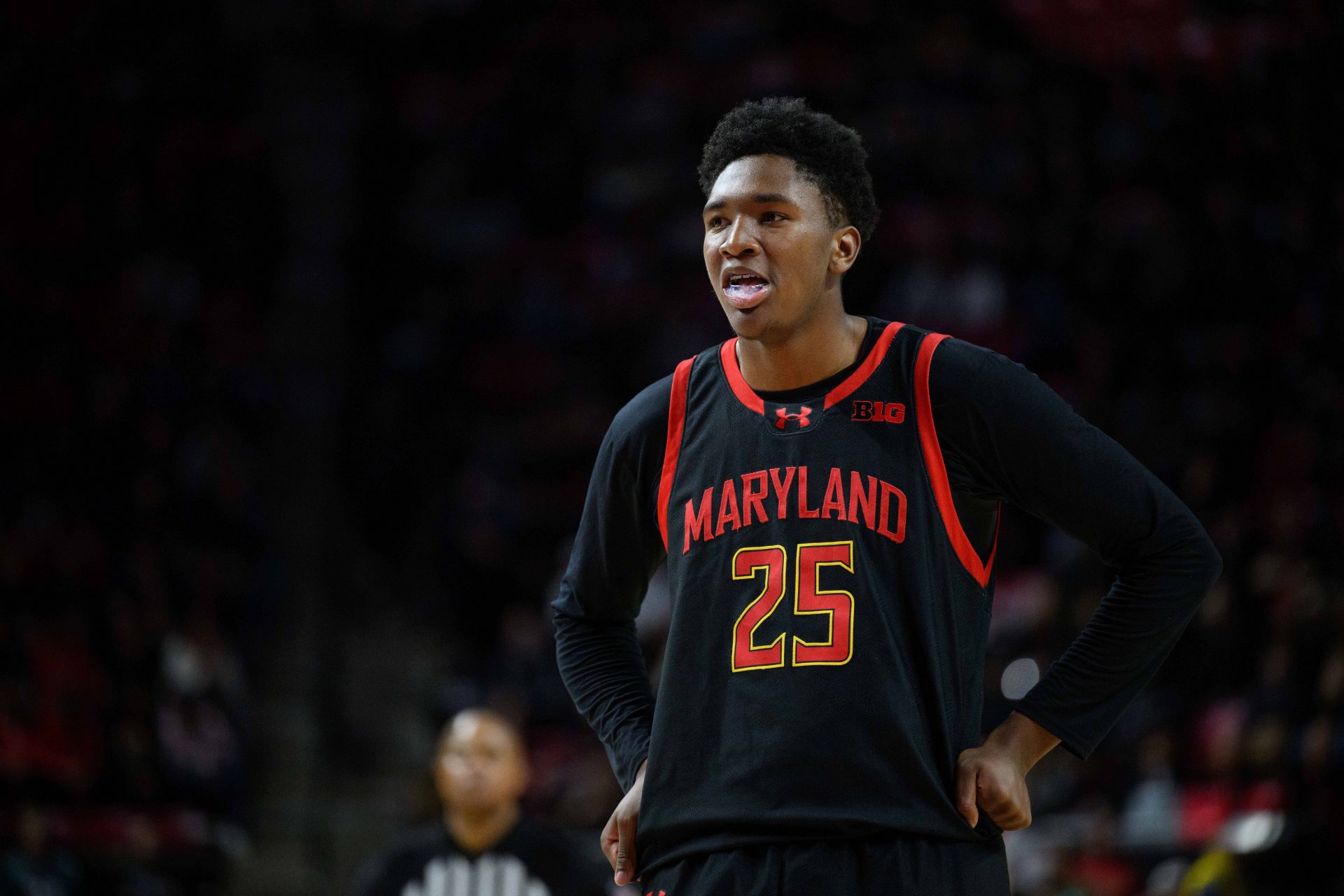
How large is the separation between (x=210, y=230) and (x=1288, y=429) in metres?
7.89

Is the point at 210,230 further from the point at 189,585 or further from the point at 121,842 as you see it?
the point at 121,842

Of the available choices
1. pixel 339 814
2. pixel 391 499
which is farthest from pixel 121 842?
pixel 391 499

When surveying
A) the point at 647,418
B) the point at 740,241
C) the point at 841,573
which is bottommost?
the point at 841,573

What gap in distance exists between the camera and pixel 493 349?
485 inches

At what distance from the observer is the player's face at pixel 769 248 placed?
2.31 metres

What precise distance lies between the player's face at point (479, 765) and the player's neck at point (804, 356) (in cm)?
349

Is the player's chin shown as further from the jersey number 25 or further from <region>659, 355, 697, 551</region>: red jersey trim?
the jersey number 25

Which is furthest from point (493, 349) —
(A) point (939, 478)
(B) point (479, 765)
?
(A) point (939, 478)

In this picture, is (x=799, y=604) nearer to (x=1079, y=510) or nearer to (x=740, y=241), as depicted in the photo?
(x=1079, y=510)

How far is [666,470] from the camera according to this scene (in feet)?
7.91

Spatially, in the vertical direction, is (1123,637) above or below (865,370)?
below

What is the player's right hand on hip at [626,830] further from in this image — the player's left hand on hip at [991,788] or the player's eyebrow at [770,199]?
the player's eyebrow at [770,199]

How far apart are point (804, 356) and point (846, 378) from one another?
70mm

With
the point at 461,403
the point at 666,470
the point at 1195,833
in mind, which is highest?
the point at 461,403
